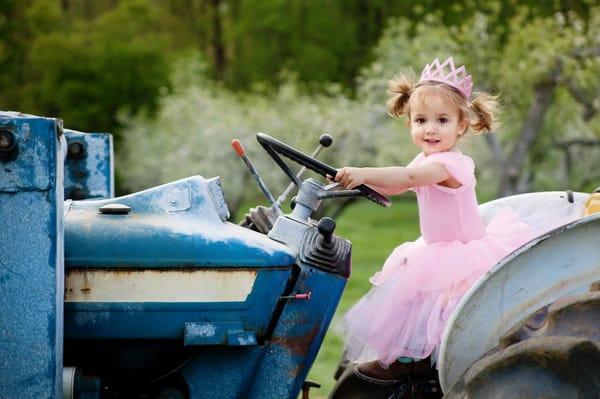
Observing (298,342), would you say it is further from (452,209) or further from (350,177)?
(452,209)

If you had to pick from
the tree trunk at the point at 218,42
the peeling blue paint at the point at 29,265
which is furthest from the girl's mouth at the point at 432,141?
the tree trunk at the point at 218,42

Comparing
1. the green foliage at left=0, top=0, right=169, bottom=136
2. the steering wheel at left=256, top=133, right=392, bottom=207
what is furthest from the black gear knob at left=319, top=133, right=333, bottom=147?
the green foliage at left=0, top=0, right=169, bottom=136

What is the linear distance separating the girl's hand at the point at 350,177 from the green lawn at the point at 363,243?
2.80m

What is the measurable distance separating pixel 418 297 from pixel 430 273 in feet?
0.29

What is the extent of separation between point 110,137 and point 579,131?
48.5ft

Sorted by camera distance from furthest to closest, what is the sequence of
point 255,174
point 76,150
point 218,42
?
1. point 218,42
2. point 76,150
3. point 255,174

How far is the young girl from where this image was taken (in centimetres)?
360

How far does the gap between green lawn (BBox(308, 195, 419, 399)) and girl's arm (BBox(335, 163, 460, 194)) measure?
2712mm

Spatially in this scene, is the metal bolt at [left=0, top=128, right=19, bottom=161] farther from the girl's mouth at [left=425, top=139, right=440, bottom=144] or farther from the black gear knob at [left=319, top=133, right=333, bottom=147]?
the girl's mouth at [left=425, top=139, right=440, bottom=144]

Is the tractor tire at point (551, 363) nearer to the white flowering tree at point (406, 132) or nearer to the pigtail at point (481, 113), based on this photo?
the pigtail at point (481, 113)

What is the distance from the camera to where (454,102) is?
3793 millimetres

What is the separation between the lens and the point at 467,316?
336 cm

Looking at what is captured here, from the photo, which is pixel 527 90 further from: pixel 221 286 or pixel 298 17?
pixel 298 17

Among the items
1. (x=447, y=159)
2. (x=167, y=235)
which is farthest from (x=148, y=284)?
(x=447, y=159)
